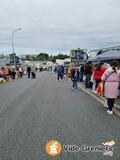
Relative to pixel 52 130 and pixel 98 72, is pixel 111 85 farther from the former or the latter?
pixel 98 72

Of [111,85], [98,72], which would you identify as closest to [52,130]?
[111,85]

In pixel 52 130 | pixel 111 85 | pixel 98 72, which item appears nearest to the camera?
pixel 52 130

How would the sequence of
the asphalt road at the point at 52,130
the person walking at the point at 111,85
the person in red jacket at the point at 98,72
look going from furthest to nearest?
1. the person in red jacket at the point at 98,72
2. the person walking at the point at 111,85
3. the asphalt road at the point at 52,130

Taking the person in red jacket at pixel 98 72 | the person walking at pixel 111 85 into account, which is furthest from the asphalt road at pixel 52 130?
the person in red jacket at pixel 98 72

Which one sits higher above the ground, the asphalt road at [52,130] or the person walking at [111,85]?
the person walking at [111,85]

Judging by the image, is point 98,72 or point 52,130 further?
point 98,72

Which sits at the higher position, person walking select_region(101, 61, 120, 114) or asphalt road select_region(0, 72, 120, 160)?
person walking select_region(101, 61, 120, 114)

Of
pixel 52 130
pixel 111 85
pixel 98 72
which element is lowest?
pixel 52 130

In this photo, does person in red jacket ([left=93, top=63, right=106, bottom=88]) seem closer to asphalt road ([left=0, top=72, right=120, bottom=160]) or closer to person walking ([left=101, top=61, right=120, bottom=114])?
asphalt road ([left=0, top=72, right=120, bottom=160])

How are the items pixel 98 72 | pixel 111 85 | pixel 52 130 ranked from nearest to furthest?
pixel 52 130 → pixel 111 85 → pixel 98 72

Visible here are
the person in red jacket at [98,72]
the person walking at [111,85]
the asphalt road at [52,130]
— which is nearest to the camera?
the asphalt road at [52,130]

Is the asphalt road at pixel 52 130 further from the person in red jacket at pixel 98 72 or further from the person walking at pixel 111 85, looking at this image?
the person in red jacket at pixel 98 72

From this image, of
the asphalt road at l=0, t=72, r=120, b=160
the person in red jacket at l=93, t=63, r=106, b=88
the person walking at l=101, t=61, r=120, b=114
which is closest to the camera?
the asphalt road at l=0, t=72, r=120, b=160

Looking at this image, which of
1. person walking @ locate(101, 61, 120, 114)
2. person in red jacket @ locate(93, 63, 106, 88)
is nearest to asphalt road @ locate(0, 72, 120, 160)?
person walking @ locate(101, 61, 120, 114)
